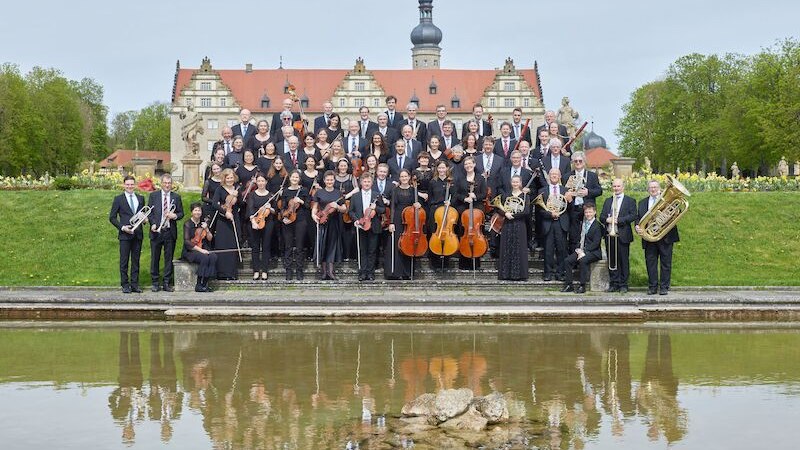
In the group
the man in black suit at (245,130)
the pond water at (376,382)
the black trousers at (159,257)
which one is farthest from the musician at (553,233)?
the black trousers at (159,257)

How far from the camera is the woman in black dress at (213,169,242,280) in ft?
46.9

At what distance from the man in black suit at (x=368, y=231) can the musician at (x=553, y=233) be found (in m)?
2.16

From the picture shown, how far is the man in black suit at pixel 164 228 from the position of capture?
14.1 metres

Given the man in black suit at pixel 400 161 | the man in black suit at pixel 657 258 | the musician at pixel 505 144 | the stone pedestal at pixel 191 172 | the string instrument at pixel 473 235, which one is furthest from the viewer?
the stone pedestal at pixel 191 172

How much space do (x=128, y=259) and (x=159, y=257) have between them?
0.40m

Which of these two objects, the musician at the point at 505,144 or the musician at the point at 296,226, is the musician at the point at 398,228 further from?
the musician at the point at 505,144

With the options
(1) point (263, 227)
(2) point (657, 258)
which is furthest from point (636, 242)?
(1) point (263, 227)

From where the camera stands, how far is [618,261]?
45.3 feet

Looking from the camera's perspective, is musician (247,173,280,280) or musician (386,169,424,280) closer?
musician (386,169,424,280)

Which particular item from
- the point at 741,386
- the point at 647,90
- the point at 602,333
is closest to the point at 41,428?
the point at 741,386

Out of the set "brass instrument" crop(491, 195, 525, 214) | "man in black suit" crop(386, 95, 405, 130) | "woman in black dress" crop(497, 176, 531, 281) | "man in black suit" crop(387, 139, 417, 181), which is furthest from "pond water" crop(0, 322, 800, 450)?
"man in black suit" crop(386, 95, 405, 130)

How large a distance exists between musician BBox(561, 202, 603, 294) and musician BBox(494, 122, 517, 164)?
68.3 inches

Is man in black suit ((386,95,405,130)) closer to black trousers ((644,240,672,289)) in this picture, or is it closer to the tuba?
the tuba

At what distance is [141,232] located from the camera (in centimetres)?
1410
